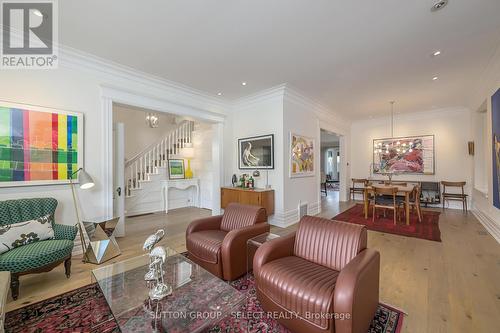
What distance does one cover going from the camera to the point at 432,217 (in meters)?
5.00

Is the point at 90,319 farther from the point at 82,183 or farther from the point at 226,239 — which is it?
the point at 82,183

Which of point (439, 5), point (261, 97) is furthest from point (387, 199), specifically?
point (439, 5)

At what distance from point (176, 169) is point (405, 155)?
7.33 meters

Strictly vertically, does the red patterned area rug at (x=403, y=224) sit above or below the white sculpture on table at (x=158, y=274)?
below

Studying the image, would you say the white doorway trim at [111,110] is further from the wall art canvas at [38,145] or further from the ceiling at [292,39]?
the ceiling at [292,39]

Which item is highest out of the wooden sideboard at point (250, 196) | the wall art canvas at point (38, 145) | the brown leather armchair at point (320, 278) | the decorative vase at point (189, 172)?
the wall art canvas at point (38, 145)

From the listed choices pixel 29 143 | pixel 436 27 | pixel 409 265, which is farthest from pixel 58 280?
pixel 436 27

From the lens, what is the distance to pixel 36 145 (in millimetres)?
2725

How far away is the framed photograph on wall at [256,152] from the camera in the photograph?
15.1ft

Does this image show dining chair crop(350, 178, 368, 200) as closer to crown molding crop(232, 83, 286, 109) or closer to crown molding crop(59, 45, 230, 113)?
crown molding crop(232, 83, 286, 109)

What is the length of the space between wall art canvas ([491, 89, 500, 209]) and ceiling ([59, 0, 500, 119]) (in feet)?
2.17

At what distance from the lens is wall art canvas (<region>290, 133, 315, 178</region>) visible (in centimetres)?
468

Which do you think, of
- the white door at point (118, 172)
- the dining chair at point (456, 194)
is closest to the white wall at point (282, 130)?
the white door at point (118, 172)

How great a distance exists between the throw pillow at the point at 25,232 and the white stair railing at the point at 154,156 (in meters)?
3.06
